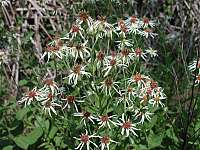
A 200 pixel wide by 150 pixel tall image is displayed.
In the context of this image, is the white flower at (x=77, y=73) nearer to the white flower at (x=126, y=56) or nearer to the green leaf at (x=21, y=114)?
the white flower at (x=126, y=56)

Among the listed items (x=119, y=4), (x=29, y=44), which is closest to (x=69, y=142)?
(x=119, y=4)

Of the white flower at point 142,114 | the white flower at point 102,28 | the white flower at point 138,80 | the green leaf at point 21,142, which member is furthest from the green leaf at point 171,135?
the green leaf at point 21,142

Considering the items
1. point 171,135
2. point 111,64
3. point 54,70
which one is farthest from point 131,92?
point 54,70

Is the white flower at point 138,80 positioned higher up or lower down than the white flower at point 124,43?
lower down

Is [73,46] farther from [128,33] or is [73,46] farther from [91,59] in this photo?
[128,33]

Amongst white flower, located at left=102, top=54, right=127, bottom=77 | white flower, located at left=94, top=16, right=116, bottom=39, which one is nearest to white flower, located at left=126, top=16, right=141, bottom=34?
white flower, located at left=94, top=16, right=116, bottom=39

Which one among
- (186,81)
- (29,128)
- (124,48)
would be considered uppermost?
(124,48)

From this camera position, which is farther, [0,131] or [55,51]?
[0,131]

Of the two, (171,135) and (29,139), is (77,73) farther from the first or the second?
(171,135)

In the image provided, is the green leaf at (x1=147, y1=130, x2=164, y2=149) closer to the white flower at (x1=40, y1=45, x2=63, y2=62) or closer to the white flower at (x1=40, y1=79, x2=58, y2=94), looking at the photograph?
the white flower at (x1=40, y1=79, x2=58, y2=94)
